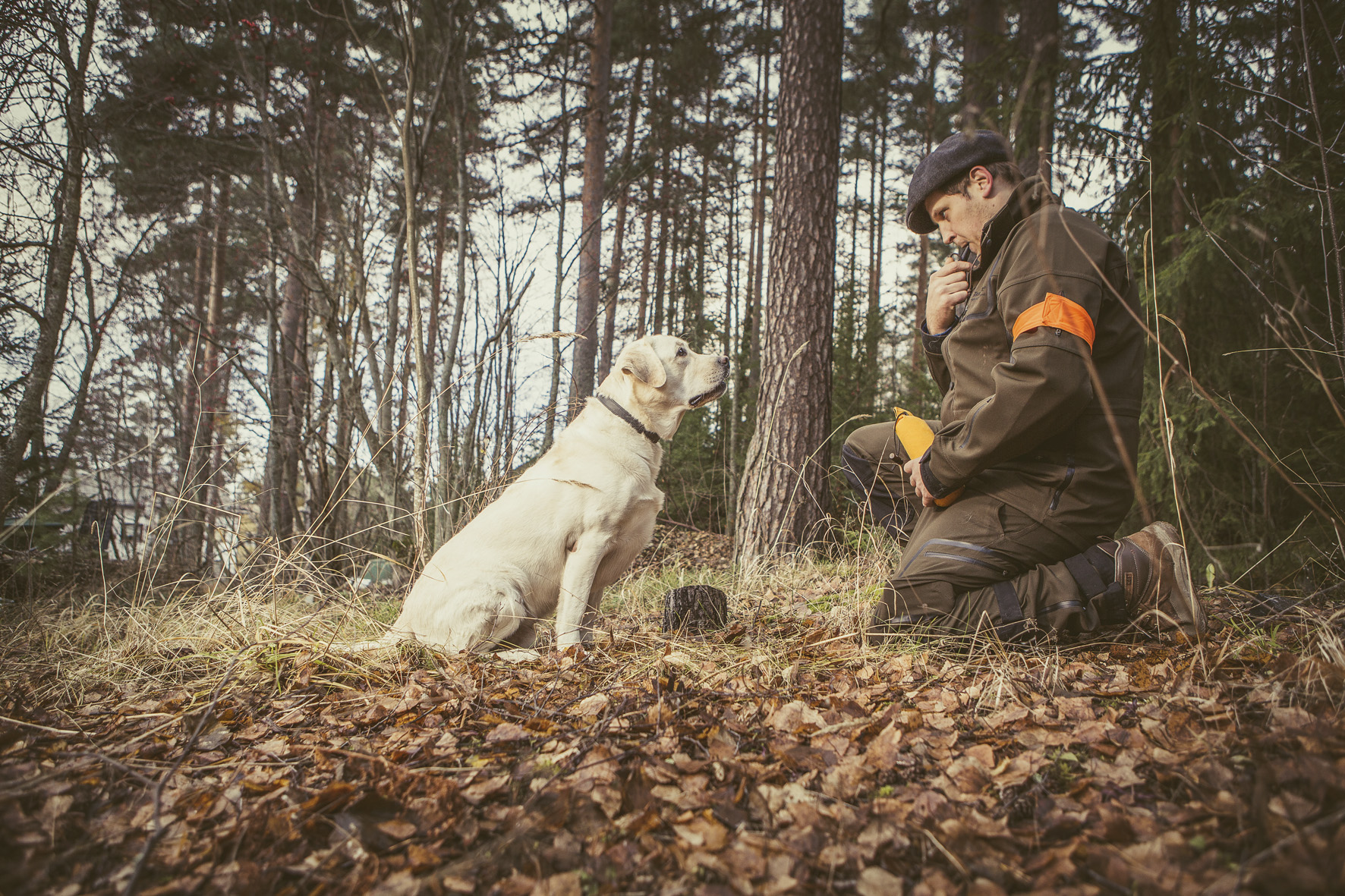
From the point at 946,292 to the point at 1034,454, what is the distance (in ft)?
3.13

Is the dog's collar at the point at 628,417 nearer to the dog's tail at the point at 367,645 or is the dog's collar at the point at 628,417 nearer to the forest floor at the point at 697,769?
the forest floor at the point at 697,769

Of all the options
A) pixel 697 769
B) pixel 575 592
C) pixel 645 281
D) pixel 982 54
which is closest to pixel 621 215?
pixel 645 281

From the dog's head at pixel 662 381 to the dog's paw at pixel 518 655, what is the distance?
1377 millimetres

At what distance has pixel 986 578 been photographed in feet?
9.09

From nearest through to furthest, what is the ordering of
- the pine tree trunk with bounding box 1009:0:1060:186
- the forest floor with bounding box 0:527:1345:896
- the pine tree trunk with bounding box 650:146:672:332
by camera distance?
1. the forest floor with bounding box 0:527:1345:896
2. the pine tree trunk with bounding box 1009:0:1060:186
3. the pine tree trunk with bounding box 650:146:672:332

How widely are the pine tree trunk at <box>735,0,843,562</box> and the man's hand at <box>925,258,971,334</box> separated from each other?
78.1 inches

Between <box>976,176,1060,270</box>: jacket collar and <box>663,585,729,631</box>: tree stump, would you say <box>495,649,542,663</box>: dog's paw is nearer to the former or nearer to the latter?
<box>663,585,729,631</box>: tree stump

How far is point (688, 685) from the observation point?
221cm

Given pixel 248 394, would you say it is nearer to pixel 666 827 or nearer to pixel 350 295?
pixel 350 295

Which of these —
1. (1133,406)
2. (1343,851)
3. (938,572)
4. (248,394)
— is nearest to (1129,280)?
(1133,406)

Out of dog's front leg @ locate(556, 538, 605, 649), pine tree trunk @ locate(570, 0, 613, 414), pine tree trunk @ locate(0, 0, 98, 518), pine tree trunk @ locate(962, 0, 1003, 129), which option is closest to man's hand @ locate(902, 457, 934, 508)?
dog's front leg @ locate(556, 538, 605, 649)

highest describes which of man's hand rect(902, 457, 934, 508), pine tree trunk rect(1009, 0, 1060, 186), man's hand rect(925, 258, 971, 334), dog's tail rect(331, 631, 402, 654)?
pine tree trunk rect(1009, 0, 1060, 186)

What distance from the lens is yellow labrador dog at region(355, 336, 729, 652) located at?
10.0ft

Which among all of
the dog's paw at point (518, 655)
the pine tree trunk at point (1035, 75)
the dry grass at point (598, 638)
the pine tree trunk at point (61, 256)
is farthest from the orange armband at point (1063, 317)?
the pine tree trunk at point (61, 256)
